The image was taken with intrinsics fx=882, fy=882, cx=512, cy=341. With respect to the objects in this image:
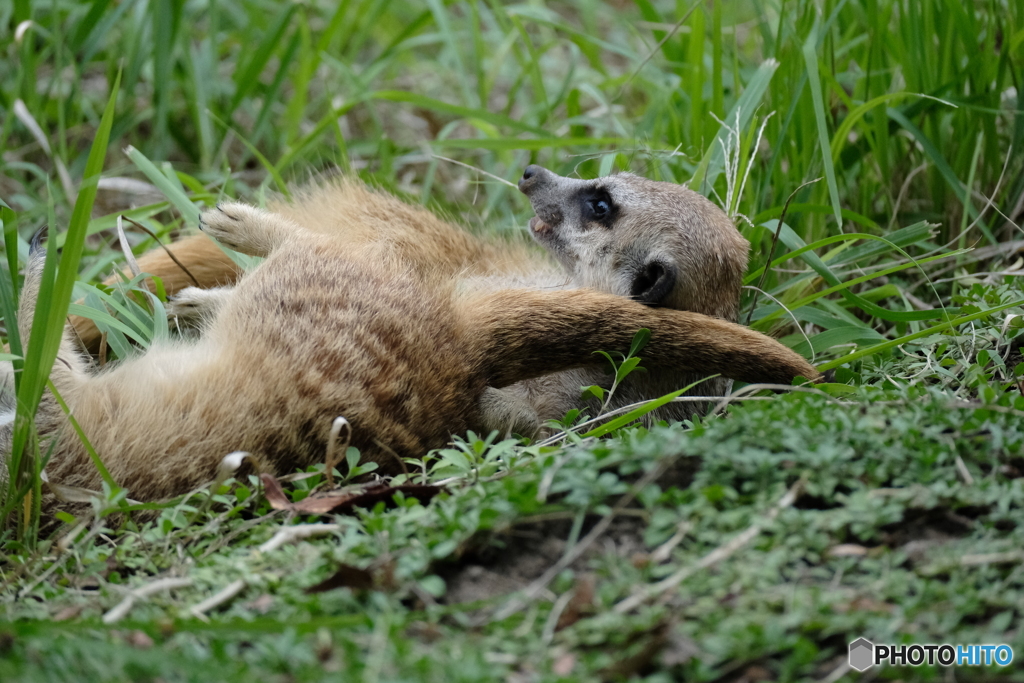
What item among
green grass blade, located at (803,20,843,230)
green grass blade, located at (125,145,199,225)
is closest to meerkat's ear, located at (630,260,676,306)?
green grass blade, located at (803,20,843,230)

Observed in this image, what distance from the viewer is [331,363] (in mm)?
2201

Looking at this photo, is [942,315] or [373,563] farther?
[942,315]

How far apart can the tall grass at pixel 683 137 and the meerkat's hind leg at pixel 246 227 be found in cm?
22

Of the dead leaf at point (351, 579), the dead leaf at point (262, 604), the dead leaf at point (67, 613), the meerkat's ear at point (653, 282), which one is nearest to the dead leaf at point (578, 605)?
the dead leaf at point (351, 579)

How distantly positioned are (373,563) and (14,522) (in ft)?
3.25

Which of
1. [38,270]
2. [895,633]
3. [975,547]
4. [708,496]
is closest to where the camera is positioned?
[895,633]

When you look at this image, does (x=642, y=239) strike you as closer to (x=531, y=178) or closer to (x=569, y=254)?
(x=569, y=254)

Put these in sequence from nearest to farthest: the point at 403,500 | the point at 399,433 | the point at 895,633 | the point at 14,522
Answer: the point at 895,633 → the point at 403,500 → the point at 14,522 → the point at 399,433

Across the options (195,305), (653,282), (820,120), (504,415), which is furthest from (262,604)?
(820,120)

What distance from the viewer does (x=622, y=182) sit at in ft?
9.68

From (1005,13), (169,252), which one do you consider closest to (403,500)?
(169,252)

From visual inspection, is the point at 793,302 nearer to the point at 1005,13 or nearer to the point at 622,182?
the point at 622,182

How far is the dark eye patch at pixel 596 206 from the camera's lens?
2.94 metres

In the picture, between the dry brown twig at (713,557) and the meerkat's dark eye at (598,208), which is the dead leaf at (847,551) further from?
the meerkat's dark eye at (598,208)
